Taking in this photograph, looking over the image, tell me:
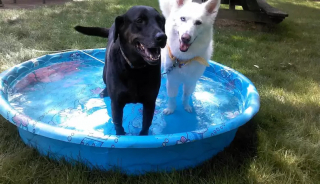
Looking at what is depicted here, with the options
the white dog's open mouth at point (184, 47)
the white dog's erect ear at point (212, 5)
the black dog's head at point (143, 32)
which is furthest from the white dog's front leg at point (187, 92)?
the black dog's head at point (143, 32)

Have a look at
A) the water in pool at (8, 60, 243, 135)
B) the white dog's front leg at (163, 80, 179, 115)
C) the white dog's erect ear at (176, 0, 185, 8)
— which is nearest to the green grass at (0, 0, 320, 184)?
the water in pool at (8, 60, 243, 135)

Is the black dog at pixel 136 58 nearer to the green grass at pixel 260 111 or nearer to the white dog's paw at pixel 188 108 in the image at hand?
the green grass at pixel 260 111

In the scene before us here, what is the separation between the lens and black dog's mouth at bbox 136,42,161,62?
199cm

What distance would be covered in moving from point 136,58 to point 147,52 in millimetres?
160

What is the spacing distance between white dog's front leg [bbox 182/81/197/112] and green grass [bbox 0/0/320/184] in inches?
29.6

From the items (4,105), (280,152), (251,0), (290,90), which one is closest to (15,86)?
(4,105)

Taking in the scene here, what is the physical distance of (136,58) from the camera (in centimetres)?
213

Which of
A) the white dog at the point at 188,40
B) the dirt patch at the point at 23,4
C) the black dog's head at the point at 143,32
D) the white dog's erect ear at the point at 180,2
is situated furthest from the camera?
the dirt patch at the point at 23,4

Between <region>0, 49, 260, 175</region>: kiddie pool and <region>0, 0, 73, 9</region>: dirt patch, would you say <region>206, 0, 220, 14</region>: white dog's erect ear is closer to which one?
<region>0, 49, 260, 175</region>: kiddie pool

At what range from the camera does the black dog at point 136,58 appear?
1.99 meters

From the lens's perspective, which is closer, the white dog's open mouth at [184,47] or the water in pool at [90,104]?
the white dog's open mouth at [184,47]

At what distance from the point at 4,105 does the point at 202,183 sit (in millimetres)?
1838

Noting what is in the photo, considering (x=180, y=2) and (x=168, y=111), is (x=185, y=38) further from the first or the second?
(x=168, y=111)

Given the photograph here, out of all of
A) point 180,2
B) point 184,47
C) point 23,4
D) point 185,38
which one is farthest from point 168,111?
point 23,4
